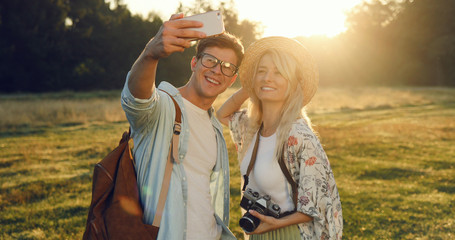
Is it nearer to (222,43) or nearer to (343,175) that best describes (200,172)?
(222,43)

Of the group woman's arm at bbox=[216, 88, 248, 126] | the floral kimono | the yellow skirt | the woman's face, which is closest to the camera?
the floral kimono

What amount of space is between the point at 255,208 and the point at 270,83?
900mm

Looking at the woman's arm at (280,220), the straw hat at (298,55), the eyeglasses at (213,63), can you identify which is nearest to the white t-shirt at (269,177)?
the woman's arm at (280,220)

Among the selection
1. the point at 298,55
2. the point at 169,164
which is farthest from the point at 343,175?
the point at 169,164

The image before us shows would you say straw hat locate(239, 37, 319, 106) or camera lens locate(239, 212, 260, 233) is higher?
straw hat locate(239, 37, 319, 106)

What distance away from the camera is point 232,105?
3279 mm

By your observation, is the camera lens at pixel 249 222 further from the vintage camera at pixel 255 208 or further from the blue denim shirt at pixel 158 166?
the blue denim shirt at pixel 158 166

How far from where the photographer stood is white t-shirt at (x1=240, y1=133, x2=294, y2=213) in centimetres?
248

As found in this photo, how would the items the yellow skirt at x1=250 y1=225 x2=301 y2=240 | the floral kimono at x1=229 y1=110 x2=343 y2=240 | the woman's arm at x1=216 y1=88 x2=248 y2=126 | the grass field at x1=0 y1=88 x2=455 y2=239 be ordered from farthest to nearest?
the grass field at x1=0 y1=88 x2=455 y2=239, the woman's arm at x1=216 y1=88 x2=248 y2=126, the yellow skirt at x1=250 y1=225 x2=301 y2=240, the floral kimono at x1=229 y1=110 x2=343 y2=240

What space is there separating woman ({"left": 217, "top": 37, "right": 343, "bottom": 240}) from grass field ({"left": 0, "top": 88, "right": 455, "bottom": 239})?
1.16m

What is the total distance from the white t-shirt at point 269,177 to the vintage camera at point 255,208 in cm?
12

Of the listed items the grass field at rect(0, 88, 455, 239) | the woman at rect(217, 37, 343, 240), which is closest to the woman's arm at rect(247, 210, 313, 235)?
the woman at rect(217, 37, 343, 240)

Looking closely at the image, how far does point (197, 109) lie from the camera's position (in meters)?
2.64

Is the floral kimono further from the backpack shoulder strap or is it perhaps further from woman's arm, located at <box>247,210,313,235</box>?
the backpack shoulder strap
